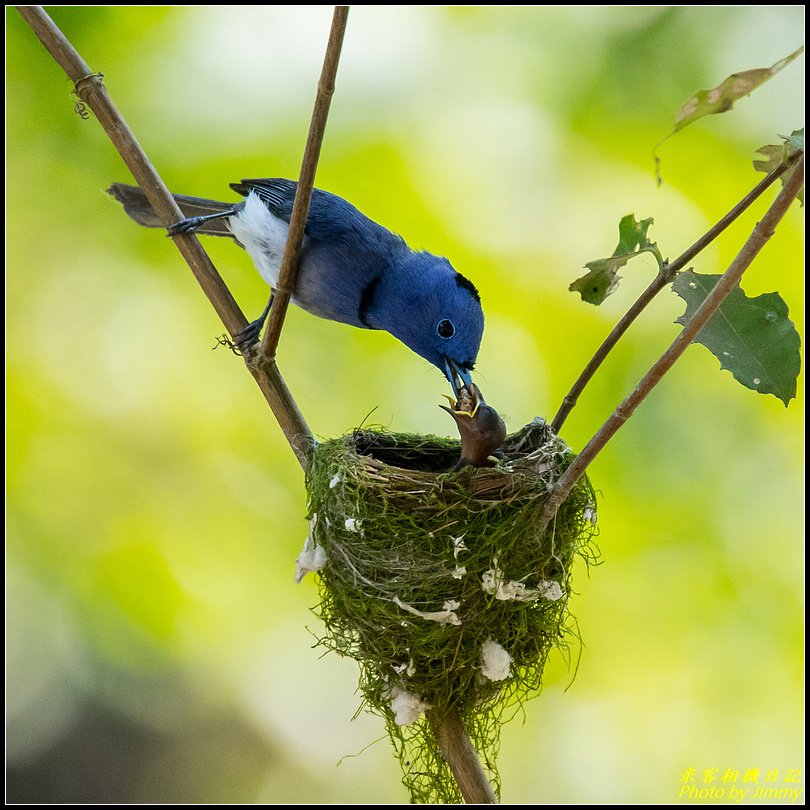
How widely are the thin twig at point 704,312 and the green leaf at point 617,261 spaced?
64cm

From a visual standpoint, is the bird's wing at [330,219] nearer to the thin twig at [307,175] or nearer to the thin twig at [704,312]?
the thin twig at [307,175]

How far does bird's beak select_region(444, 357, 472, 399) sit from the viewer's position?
3.80 metres

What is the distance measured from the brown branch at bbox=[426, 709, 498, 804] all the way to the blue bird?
1.43m

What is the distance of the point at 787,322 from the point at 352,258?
2.08 metres

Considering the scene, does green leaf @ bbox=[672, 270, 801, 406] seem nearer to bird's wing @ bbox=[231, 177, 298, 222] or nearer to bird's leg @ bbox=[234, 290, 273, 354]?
bird's leg @ bbox=[234, 290, 273, 354]

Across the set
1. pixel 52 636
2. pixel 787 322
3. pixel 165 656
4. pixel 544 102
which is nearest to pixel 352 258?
pixel 544 102

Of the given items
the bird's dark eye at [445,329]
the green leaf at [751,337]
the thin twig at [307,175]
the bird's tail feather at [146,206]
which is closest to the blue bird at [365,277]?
the bird's dark eye at [445,329]

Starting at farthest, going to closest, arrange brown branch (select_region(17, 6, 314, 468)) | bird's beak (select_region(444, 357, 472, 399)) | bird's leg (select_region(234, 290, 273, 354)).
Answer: bird's beak (select_region(444, 357, 472, 399)), bird's leg (select_region(234, 290, 273, 354)), brown branch (select_region(17, 6, 314, 468))

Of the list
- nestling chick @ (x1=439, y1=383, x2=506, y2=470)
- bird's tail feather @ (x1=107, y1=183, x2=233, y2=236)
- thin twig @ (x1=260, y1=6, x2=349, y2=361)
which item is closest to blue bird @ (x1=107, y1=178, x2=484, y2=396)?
bird's tail feather @ (x1=107, y1=183, x2=233, y2=236)

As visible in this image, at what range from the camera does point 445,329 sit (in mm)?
3844

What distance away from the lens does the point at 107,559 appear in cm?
485

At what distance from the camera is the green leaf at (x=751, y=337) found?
243 cm

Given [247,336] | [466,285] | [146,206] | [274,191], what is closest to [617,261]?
[466,285]

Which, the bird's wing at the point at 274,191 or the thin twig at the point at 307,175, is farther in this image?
the bird's wing at the point at 274,191
